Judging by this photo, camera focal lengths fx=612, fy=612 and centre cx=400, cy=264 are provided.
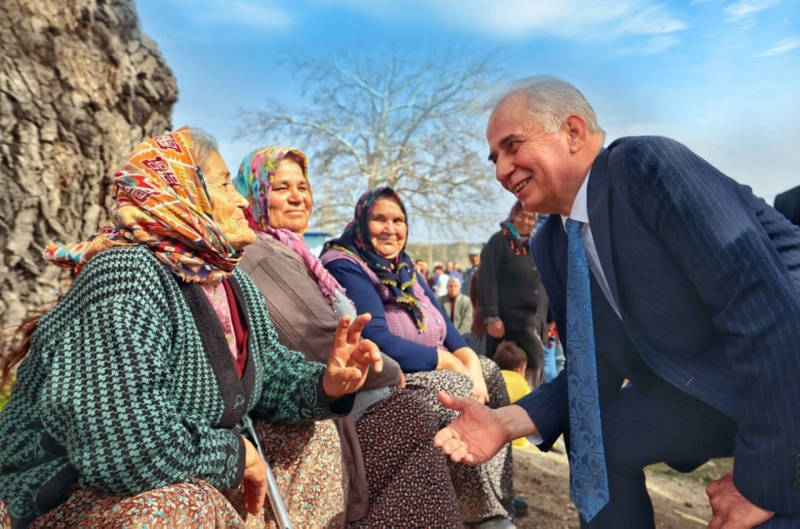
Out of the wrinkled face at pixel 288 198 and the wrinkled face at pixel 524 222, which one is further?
the wrinkled face at pixel 524 222

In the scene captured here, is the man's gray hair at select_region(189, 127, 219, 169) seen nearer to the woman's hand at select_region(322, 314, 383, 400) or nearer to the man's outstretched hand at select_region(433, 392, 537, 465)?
the woman's hand at select_region(322, 314, 383, 400)

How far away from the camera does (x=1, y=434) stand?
5.55 feet

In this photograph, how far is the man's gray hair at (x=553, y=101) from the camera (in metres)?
1.93

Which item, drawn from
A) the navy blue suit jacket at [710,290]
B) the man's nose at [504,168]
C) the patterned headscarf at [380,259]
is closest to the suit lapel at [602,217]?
the navy blue suit jacket at [710,290]

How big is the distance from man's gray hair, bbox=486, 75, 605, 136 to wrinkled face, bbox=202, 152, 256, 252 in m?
1.01

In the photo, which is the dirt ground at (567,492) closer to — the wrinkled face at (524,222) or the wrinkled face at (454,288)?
the wrinkled face at (524,222)

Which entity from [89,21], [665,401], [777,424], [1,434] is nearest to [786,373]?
[777,424]

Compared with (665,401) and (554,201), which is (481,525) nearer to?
(665,401)

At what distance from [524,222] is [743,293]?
443 cm

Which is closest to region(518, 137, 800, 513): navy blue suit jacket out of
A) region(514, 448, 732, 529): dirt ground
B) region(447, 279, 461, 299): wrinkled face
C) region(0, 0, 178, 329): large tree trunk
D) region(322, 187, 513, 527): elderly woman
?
region(322, 187, 513, 527): elderly woman

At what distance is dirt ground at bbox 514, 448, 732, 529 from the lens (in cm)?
378

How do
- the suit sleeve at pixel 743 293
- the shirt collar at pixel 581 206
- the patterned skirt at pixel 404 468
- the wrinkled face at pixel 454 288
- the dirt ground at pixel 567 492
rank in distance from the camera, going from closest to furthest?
the suit sleeve at pixel 743 293
the shirt collar at pixel 581 206
the patterned skirt at pixel 404 468
the dirt ground at pixel 567 492
the wrinkled face at pixel 454 288

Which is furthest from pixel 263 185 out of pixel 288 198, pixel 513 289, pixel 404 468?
pixel 513 289

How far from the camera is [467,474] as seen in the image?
310cm
